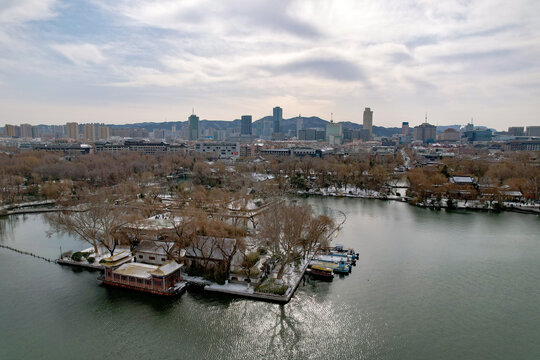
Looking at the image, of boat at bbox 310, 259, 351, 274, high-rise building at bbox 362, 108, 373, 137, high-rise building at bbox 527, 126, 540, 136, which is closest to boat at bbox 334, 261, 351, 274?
boat at bbox 310, 259, 351, 274

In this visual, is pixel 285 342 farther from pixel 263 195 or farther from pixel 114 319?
pixel 263 195

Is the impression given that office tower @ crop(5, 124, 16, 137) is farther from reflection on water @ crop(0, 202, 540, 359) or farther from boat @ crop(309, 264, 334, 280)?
boat @ crop(309, 264, 334, 280)

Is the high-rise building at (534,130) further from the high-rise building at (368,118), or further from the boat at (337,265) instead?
the boat at (337,265)

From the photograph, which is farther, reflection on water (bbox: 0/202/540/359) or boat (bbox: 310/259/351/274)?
boat (bbox: 310/259/351/274)

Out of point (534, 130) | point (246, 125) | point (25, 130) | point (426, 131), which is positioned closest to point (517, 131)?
point (534, 130)

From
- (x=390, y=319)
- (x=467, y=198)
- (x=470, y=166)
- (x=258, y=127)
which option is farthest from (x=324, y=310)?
(x=258, y=127)

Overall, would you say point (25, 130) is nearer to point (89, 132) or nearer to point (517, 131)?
point (89, 132)
